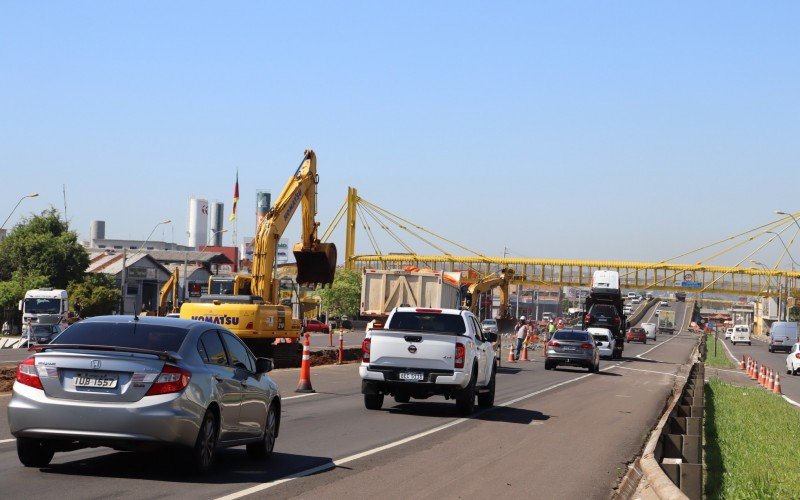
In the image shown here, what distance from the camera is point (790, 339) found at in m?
85.8

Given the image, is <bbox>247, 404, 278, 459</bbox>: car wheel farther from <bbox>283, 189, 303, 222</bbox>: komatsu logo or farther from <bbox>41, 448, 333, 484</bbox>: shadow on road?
<bbox>283, 189, 303, 222</bbox>: komatsu logo

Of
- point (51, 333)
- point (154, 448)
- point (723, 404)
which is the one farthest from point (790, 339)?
point (154, 448)

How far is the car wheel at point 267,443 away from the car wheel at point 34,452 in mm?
2295

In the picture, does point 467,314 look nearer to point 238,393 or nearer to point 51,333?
point 238,393

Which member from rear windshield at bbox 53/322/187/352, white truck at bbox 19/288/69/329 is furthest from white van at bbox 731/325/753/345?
rear windshield at bbox 53/322/187/352

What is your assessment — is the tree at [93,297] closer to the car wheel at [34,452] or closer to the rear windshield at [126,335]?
the car wheel at [34,452]

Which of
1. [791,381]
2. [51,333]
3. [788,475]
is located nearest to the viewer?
[788,475]

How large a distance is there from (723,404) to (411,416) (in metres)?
9.23

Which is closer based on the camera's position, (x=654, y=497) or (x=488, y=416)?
(x=654, y=497)

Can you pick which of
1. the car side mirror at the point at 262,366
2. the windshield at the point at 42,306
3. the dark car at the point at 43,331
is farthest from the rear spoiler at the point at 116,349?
the windshield at the point at 42,306

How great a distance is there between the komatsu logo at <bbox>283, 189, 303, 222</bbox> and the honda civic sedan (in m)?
25.2

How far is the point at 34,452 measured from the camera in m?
10.9

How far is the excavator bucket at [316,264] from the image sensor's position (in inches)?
1428

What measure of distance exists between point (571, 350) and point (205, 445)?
102ft
